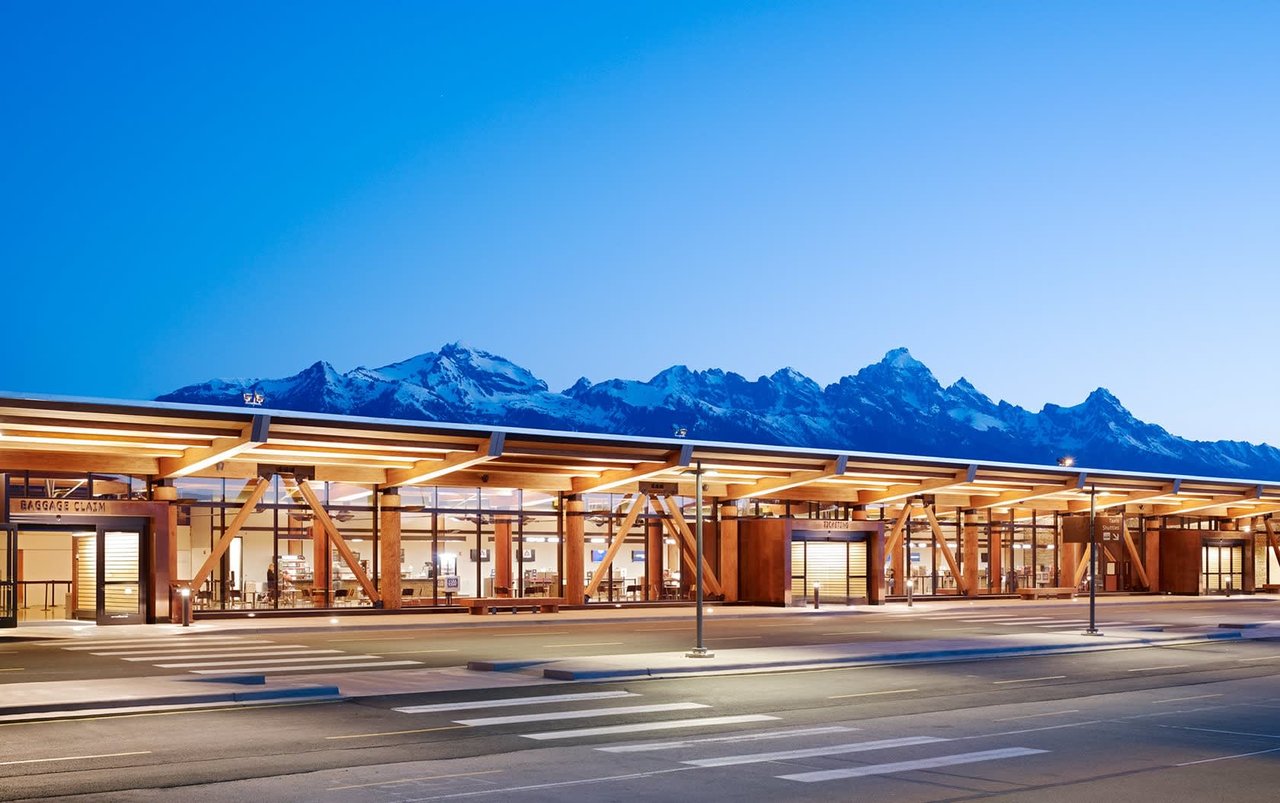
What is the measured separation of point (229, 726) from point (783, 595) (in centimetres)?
3745

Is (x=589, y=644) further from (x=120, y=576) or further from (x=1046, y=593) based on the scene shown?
(x=1046, y=593)

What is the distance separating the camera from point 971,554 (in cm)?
6506

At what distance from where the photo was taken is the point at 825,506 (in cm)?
6141

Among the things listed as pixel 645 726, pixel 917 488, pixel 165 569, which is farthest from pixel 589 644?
pixel 917 488

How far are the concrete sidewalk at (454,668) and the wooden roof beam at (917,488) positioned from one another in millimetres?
13247

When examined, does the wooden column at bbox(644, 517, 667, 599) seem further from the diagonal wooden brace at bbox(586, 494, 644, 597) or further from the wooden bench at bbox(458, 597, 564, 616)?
the wooden bench at bbox(458, 597, 564, 616)

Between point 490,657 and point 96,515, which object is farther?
point 96,515

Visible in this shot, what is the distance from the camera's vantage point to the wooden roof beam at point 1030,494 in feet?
199

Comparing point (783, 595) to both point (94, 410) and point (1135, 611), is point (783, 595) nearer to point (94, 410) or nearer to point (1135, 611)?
point (1135, 611)

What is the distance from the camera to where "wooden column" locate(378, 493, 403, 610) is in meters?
45.1

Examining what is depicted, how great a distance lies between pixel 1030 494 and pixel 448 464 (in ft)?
97.5

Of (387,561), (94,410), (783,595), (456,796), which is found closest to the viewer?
(456,796)

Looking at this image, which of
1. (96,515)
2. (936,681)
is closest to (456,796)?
(936,681)

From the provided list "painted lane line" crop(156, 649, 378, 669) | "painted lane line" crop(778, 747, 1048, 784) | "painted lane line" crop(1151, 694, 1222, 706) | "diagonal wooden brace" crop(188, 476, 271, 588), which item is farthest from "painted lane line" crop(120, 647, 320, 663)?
"painted lane line" crop(778, 747, 1048, 784)
